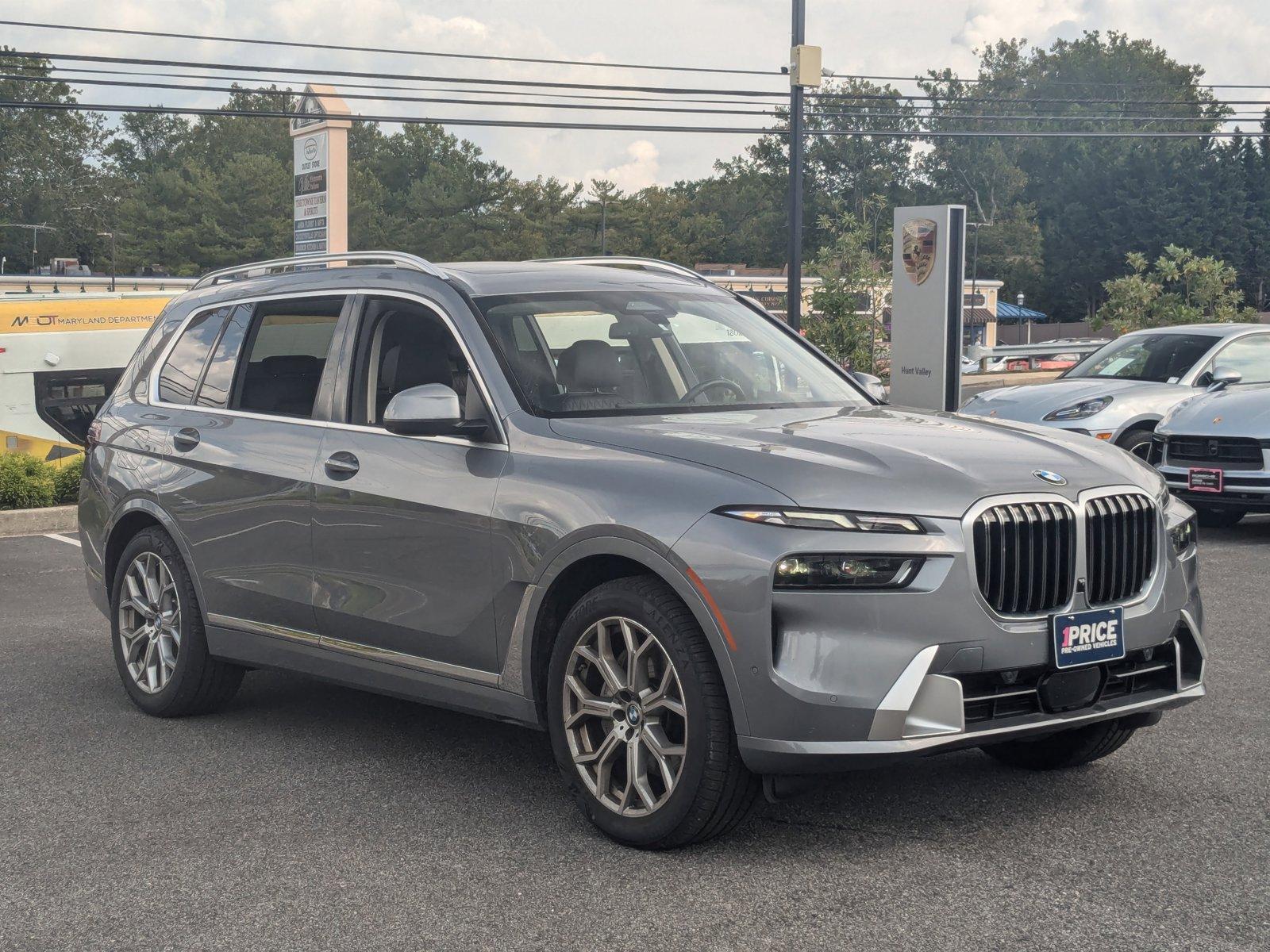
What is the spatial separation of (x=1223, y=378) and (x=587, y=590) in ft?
33.3

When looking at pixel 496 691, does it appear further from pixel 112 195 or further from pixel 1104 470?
pixel 112 195

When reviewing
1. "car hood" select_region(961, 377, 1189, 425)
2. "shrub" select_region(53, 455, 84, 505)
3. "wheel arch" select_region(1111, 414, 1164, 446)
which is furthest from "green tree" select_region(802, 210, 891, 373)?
"shrub" select_region(53, 455, 84, 505)

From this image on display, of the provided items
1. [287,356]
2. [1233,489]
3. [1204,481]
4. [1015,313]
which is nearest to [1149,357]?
[1204,481]

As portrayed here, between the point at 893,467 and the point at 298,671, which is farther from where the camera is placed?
the point at 298,671

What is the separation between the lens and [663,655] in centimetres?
454

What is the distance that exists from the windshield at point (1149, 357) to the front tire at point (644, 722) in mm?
10704

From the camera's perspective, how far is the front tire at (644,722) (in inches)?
173

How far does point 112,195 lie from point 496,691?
385 feet

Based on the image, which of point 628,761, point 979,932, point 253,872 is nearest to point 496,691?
point 628,761

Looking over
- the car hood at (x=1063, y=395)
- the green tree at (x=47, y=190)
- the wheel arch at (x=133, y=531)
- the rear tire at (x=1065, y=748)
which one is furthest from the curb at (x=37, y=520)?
the green tree at (x=47, y=190)

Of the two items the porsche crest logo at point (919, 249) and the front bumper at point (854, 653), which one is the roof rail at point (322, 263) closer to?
the front bumper at point (854, 653)

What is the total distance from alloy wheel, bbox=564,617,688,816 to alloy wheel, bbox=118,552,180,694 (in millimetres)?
2493

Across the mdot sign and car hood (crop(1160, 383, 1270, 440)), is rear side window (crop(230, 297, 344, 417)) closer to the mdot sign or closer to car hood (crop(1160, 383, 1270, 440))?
car hood (crop(1160, 383, 1270, 440))

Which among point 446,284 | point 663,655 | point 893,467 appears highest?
point 446,284
